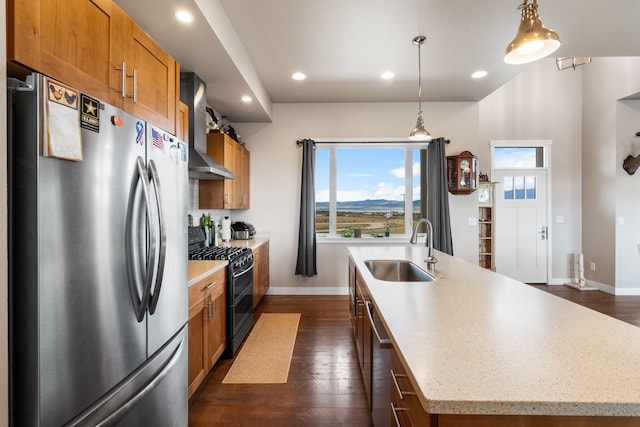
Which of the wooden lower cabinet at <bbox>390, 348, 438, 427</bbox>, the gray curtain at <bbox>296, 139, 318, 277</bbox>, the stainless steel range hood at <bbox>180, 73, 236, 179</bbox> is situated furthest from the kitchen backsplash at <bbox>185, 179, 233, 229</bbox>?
the wooden lower cabinet at <bbox>390, 348, 438, 427</bbox>

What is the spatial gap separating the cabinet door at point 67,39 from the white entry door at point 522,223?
5.60 metres

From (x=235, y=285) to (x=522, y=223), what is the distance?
504cm

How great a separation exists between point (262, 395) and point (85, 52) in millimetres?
2246

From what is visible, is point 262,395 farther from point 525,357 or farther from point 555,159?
point 555,159

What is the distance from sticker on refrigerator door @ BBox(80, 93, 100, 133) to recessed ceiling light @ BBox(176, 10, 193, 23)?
1334 mm

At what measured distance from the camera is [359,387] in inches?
84.3

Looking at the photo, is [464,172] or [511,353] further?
[464,172]

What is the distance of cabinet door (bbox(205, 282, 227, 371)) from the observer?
7.07 ft

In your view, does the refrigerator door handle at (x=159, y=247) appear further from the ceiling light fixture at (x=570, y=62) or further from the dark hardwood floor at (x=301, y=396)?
the ceiling light fixture at (x=570, y=62)

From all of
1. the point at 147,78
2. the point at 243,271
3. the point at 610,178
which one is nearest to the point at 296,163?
the point at 243,271

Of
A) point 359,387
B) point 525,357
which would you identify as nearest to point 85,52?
point 525,357

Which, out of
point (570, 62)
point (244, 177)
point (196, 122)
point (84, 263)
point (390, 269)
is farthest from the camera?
point (570, 62)

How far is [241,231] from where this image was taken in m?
4.05

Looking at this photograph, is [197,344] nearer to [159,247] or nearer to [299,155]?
[159,247]
